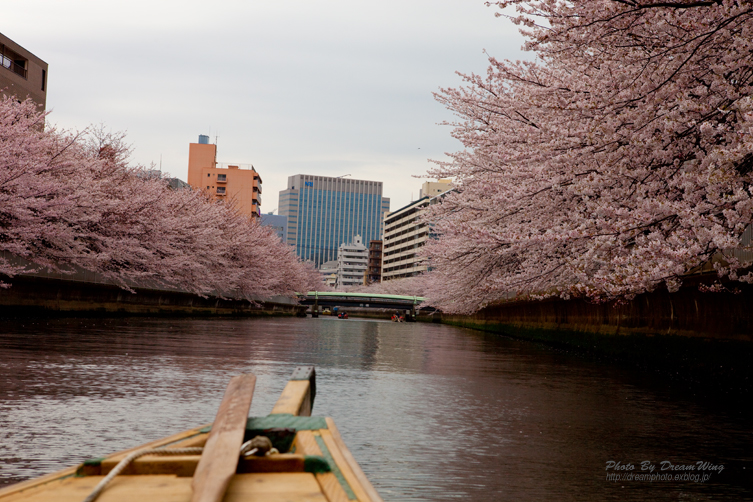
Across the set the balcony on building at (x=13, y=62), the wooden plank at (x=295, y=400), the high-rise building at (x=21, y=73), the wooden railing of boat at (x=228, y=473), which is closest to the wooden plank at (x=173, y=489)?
the wooden railing of boat at (x=228, y=473)

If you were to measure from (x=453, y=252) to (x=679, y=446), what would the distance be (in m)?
19.1

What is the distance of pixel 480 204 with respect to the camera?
2488 cm

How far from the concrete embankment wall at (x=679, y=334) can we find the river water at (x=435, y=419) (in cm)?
95

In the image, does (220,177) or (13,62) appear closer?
(13,62)

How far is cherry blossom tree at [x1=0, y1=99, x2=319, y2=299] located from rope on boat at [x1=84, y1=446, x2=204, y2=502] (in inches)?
935

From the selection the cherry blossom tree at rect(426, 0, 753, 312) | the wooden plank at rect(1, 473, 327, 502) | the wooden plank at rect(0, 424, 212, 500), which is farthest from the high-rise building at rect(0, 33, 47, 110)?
the wooden plank at rect(1, 473, 327, 502)

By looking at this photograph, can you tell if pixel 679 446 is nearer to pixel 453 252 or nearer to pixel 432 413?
pixel 432 413

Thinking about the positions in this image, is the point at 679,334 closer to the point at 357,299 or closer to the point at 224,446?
the point at 224,446

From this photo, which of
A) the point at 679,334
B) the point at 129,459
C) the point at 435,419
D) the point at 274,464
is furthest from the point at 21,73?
the point at 274,464

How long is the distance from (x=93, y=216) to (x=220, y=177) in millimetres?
112760

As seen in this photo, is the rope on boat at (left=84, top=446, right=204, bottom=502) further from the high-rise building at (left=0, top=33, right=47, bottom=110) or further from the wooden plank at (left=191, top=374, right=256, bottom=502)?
the high-rise building at (left=0, top=33, right=47, bottom=110)

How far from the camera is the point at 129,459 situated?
2863mm

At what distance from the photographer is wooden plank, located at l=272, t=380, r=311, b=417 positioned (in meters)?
4.14

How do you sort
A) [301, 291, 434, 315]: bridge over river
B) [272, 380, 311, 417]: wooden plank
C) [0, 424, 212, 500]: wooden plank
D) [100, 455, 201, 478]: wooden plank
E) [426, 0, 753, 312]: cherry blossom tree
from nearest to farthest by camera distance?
[0, 424, 212, 500]: wooden plank < [100, 455, 201, 478]: wooden plank < [272, 380, 311, 417]: wooden plank < [426, 0, 753, 312]: cherry blossom tree < [301, 291, 434, 315]: bridge over river
